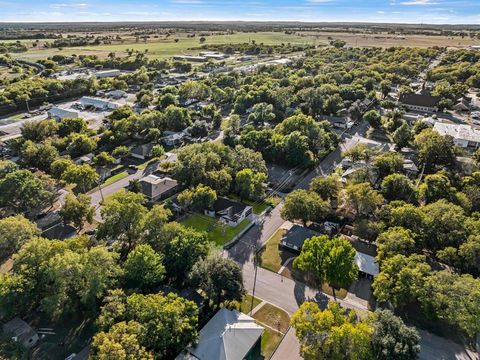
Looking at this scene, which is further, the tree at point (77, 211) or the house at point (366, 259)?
the tree at point (77, 211)

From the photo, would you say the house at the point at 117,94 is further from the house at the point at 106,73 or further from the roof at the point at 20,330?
the roof at the point at 20,330

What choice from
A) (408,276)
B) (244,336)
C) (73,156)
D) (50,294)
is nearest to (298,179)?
(408,276)

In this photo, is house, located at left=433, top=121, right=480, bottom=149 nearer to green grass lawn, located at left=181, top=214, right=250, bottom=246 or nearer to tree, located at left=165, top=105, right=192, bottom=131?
green grass lawn, located at left=181, top=214, right=250, bottom=246

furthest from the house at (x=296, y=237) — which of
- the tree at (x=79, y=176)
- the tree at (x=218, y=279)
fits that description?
the tree at (x=79, y=176)

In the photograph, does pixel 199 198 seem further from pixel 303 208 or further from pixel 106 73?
pixel 106 73

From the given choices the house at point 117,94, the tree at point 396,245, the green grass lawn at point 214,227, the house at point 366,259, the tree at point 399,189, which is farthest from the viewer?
the house at point 117,94

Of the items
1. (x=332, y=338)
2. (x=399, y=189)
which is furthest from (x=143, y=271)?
(x=399, y=189)
